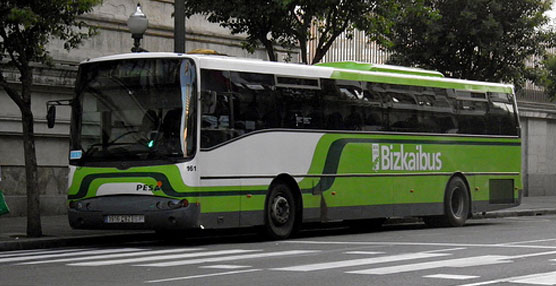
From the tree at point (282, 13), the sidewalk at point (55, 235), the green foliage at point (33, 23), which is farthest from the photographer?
the tree at point (282, 13)

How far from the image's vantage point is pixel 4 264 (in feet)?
45.5

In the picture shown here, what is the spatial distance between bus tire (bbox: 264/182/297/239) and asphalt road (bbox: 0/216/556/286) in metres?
0.33

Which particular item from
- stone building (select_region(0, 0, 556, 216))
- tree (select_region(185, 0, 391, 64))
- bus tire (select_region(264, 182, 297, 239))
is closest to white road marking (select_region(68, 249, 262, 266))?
bus tire (select_region(264, 182, 297, 239))

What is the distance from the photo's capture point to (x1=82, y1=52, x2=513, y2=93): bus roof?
1742 centimetres

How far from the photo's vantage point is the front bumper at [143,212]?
16719mm

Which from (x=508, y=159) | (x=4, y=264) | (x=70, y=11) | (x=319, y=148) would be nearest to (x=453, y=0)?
(x=508, y=159)

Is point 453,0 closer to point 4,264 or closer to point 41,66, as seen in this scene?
point 41,66

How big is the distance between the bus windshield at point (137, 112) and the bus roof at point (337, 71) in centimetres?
22

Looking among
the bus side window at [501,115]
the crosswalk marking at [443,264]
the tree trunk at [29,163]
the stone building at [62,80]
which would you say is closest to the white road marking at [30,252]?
the tree trunk at [29,163]

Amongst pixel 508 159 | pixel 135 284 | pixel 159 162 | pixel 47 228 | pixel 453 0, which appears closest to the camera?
pixel 135 284

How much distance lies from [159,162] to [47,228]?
475 centimetres

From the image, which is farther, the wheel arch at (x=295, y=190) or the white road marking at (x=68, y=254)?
the wheel arch at (x=295, y=190)

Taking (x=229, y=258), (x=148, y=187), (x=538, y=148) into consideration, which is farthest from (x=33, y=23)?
(x=538, y=148)

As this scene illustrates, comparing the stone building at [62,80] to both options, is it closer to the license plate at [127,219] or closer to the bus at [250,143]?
the bus at [250,143]
